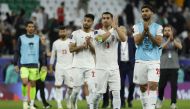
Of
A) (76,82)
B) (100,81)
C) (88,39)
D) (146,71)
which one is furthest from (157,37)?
(76,82)

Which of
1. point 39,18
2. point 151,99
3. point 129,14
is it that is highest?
point 129,14

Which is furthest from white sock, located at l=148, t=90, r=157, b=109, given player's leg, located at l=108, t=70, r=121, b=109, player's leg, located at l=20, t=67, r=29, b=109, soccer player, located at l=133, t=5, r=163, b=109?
player's leg, located at l=20, t=67, r=29, b=109

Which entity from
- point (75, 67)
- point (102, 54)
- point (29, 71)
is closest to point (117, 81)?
point (102, 54)

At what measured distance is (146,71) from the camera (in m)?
18.8

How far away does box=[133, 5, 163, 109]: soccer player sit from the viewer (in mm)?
18375

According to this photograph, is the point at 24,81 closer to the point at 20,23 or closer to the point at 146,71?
the point at 146,71

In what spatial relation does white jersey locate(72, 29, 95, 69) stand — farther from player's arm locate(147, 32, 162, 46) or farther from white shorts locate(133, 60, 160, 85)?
player's arm locate(147, 32, 162, 46)

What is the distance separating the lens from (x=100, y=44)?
63.9 feet

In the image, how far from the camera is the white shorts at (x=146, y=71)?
1864 centimetres

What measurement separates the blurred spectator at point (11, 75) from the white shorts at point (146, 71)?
493 inches

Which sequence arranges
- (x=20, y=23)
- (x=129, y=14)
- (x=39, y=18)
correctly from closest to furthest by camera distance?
1. (x=20, y=23)
2. (x=39, y=18)
3. (x=129, y=14)

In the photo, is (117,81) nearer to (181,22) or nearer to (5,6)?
(5,6)

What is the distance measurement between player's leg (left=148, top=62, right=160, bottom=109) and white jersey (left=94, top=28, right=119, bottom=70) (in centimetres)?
118

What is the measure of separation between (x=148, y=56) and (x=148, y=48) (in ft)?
0.67
